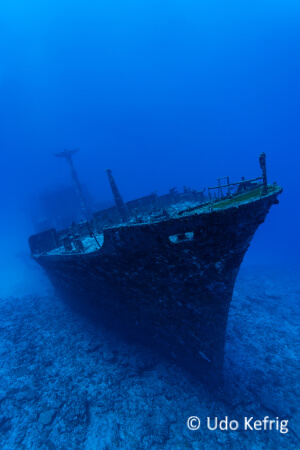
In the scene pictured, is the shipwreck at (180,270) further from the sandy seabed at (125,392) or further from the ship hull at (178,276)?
the sandy seabed at (125,392)

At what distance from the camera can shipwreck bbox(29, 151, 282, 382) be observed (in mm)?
4621

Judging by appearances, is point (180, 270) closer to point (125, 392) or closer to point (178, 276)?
point (178, 276)

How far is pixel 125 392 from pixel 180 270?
5.22m

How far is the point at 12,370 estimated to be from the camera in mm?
8812

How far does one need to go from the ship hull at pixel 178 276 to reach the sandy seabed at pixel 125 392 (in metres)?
0.98

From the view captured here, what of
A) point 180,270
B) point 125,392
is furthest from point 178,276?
point 125,392

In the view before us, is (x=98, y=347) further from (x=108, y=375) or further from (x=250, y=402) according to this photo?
(x=250, y=402)

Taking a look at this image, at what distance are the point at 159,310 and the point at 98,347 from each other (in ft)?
14.3

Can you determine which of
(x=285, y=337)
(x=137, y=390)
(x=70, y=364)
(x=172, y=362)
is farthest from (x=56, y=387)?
(x=285, y=337)

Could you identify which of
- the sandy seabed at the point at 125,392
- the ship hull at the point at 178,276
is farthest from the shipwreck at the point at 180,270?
the sandy seabed at the point at 125,392

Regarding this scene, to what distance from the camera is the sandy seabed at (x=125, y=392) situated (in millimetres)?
6523

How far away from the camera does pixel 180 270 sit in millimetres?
5672

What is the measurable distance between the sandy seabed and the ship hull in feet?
3.20

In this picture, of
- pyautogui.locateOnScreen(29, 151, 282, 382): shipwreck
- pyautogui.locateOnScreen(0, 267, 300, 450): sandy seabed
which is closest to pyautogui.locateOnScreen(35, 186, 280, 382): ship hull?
pyautogui.locateOnScreen(29, 151, 282, 382): shipwreck
